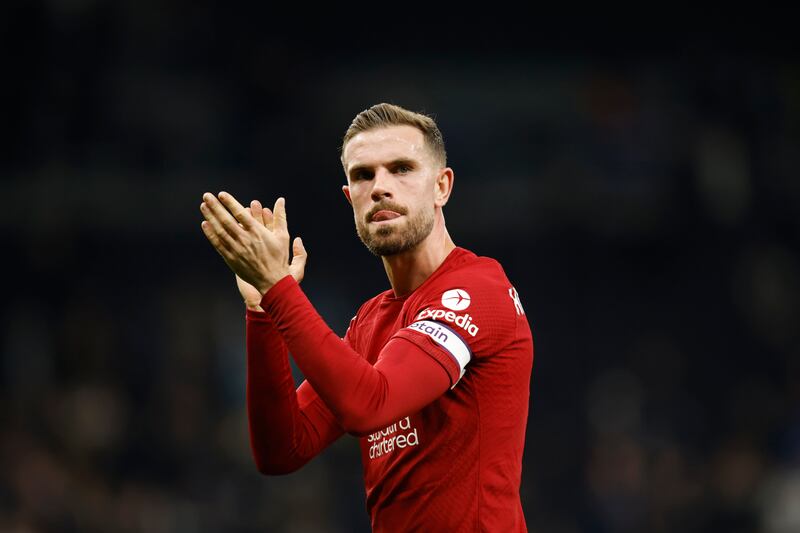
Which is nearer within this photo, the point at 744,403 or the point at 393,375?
the point at 393,375

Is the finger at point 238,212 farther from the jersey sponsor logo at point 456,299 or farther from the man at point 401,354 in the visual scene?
the jersey sponsor logo at point 456,299

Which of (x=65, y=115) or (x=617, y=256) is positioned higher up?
(x=65, y=115)

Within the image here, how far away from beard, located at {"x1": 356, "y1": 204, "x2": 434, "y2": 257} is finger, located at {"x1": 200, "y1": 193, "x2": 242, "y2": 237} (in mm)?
627

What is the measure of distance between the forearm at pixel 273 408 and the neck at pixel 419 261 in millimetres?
519

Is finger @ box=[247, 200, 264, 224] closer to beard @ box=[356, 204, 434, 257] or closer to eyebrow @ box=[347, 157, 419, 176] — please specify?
beard @ box=[356, 204, 434, 257]

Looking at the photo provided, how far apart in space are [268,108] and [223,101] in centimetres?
60

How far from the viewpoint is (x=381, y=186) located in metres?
3.58

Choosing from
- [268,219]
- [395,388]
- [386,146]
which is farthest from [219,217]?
[386,146]

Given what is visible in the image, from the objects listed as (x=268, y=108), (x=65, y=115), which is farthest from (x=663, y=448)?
(x=65, y=115)

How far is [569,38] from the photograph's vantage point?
13.9 m

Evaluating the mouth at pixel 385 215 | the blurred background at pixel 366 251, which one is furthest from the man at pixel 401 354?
the blurred background at pixel 366 251

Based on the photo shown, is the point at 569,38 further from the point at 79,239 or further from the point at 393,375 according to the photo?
the point at 393,375

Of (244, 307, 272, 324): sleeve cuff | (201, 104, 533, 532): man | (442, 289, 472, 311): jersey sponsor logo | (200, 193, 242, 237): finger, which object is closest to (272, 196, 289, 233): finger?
(201, 104, 533, 532): man

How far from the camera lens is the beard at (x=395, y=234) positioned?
358 centimetres
